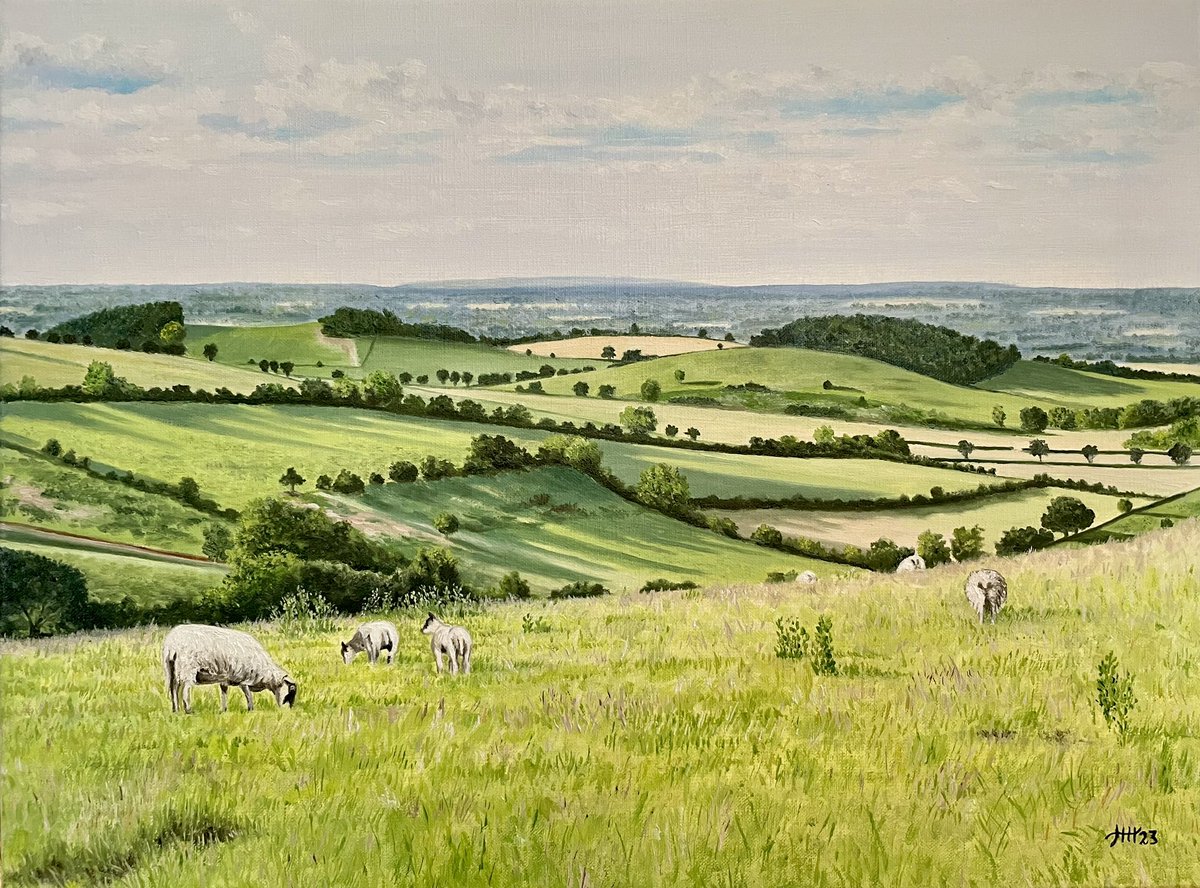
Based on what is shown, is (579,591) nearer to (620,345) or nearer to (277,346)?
(620,345)

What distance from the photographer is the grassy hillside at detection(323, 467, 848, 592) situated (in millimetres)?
7922

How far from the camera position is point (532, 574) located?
7.96m

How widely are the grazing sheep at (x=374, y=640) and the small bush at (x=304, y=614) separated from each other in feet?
1.51

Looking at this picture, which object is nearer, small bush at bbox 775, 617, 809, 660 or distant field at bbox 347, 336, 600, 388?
small bush at bbox 775, 617, 809, 660

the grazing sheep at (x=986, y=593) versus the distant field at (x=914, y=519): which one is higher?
the distant field at (x=914, y=519)

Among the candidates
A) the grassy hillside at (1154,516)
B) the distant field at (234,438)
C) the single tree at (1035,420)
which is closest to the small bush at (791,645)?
the distant field at (234,438)

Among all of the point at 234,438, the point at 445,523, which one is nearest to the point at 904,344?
the point at 445,523

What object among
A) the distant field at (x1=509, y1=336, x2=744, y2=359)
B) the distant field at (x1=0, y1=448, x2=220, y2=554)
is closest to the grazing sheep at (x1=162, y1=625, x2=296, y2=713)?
the distant field at (x1=0, y1=448, x2=220, y2=554)

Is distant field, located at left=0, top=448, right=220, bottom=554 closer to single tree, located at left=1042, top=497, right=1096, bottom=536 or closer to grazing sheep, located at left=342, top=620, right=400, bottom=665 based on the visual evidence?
grazing sheep, located at left=342, top=620, right=400, bottom=665

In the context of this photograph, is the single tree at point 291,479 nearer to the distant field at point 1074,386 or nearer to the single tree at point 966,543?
the single tree at point 966,543

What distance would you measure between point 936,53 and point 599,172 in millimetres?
2398

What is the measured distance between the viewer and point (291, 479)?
25.5 ft

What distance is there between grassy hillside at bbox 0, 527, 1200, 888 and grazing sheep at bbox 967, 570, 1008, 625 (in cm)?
29

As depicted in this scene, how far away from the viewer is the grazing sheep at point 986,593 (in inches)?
292
